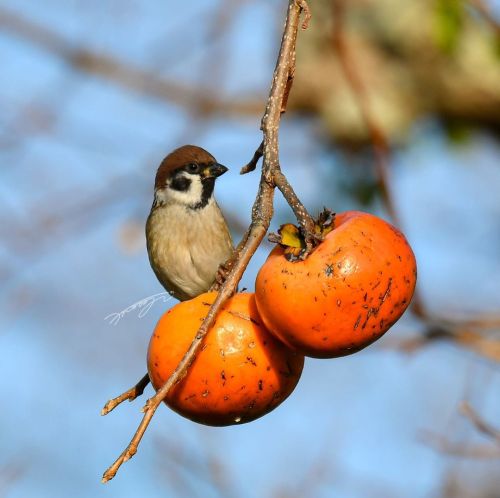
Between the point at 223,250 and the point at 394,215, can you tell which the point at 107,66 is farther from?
the point at 394,215

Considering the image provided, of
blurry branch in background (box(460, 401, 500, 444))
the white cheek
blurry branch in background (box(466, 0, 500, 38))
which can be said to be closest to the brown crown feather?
the white cheek

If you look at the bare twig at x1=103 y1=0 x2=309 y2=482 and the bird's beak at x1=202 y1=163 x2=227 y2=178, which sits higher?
the bare twig at x1=103 y1=0 x2=309 y2=482

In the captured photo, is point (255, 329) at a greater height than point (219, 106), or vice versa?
point (255, 329)

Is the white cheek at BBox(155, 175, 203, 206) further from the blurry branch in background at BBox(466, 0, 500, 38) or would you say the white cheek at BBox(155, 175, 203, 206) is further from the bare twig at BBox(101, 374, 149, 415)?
the bare twig at BBox(101, 374, 149, 415)

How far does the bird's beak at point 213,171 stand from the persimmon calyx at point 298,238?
1.90 metres

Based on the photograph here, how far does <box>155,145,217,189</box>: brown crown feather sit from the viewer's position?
3770mm

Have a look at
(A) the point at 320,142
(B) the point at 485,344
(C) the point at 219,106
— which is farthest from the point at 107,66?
(B) the point at 485,344

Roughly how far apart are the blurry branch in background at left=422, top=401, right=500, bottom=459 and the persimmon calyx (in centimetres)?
92

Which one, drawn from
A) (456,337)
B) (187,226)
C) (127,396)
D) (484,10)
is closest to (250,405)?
(127,396)

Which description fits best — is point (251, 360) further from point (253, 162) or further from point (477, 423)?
point (477, 423)

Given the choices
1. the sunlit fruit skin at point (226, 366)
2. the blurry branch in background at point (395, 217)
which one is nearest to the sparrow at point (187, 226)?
the blurry branch in background at point (395, 217)

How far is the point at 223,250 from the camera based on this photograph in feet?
13.2

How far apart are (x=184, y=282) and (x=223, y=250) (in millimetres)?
255

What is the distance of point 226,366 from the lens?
1866mm
